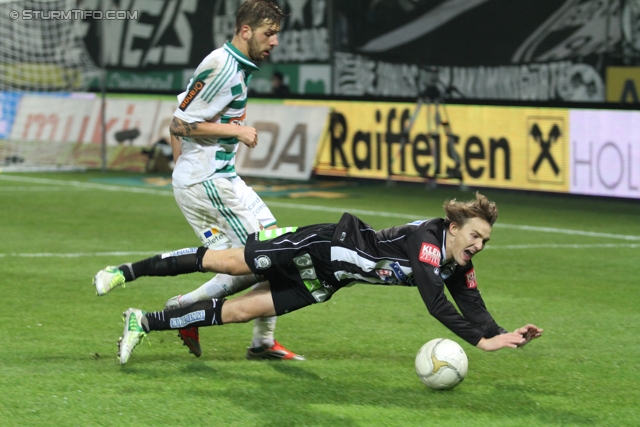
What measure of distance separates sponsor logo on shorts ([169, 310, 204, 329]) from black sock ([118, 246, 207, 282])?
24 cm

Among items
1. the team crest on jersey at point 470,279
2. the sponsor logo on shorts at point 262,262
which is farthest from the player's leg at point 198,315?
the team crest on jersey at point 470,279

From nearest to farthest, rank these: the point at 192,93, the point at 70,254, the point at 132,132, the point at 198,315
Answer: the point at 198,315
the point at 192,93
the point at 70,254
the point at 132,132

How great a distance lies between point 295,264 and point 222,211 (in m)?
0.71

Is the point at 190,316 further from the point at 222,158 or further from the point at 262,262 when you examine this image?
the point at 222,158

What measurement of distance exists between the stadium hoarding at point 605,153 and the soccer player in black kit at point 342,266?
890 cm

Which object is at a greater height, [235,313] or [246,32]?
[246,32]

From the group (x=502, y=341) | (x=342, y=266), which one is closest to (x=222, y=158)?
(x=342, y=266)

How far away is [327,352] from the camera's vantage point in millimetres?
6699

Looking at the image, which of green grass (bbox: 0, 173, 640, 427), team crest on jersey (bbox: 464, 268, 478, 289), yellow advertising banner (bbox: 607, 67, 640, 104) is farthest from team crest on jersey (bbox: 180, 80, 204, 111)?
yellow advertising banner (bbox: 607, 67, 640, 104)

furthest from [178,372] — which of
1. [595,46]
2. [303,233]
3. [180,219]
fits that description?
[595,46]

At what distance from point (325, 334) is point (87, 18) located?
2222 cm

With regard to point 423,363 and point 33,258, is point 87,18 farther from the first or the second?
point 423,363

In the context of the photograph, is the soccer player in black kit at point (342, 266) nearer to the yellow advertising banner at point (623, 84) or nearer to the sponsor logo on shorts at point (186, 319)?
the sponsor logo on shorts at point (186, 319)

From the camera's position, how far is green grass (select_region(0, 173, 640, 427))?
535 centimetres
